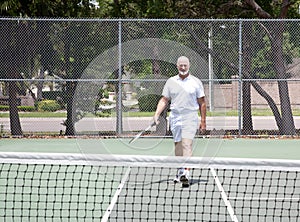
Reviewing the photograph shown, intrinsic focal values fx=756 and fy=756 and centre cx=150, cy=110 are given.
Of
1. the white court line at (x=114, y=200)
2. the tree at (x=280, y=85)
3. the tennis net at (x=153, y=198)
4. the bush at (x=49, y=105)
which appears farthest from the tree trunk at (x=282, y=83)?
the tennis net at (x=153, y=198)

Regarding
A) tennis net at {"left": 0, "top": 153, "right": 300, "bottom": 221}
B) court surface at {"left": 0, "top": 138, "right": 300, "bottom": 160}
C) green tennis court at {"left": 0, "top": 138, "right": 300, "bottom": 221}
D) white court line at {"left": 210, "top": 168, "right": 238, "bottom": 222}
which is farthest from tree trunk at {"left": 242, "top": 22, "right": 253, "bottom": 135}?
white court line at {"left": 210, "top": 168, "right": 238, "bottom": 222}

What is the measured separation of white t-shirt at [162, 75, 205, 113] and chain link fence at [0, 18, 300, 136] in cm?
691

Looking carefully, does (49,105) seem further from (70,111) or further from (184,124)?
(184,124)

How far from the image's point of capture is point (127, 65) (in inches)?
654

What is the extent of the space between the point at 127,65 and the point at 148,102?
3.29 feet

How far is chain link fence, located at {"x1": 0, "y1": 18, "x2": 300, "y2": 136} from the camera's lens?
655 inches

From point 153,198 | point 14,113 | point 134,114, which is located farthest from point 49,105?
point 153,198

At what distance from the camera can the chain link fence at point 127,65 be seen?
16625 millimetres

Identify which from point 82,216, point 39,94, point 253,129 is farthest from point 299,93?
point 82,216

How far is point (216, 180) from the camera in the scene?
9.66 m

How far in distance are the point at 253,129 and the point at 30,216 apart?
10735 millimetres

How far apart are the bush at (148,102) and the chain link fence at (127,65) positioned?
2 cm

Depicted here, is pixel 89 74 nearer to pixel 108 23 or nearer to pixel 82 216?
pixel 108 23

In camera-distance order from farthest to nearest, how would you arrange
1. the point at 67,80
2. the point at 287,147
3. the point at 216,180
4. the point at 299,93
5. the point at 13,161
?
1. the point at 299,93
2. the point at 67,80
3. the point at 287,147
4. the point at 216,180
5. the point at 13,161
